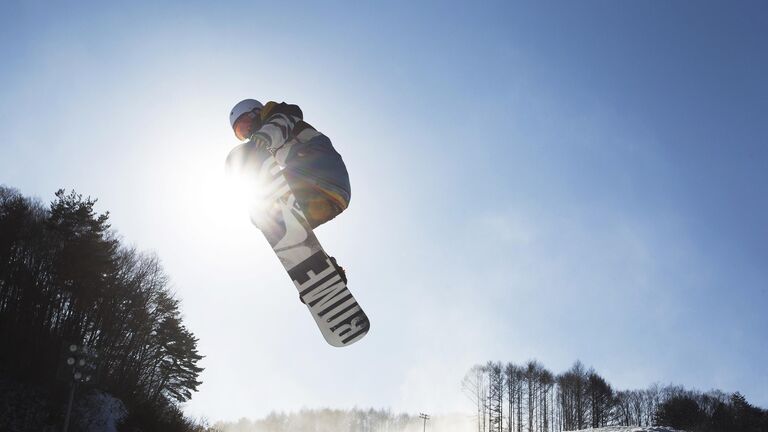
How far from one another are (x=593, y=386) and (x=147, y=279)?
53.8 meters

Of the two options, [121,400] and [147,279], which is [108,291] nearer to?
[147,279]

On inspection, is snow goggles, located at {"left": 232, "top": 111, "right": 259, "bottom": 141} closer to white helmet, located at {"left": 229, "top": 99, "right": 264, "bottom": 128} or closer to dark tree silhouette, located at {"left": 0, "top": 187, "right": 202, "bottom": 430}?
white helmet, located at {"left": 229, "top": 99, "right": 264, "bottom": 128}

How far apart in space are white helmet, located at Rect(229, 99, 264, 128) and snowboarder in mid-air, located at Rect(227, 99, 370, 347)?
238mm

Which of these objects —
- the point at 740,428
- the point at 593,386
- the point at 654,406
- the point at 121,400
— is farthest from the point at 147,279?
the point at 654,406

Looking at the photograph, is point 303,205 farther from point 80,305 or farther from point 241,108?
point 80,305

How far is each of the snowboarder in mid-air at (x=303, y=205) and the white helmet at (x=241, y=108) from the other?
0.24 meters

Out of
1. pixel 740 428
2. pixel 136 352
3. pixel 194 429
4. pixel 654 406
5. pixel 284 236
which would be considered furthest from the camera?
pixel 654 406

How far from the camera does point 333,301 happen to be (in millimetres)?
3246

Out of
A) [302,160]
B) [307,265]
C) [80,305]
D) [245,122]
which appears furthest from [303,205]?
[80,305]

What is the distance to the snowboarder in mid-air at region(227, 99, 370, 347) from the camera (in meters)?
3.18

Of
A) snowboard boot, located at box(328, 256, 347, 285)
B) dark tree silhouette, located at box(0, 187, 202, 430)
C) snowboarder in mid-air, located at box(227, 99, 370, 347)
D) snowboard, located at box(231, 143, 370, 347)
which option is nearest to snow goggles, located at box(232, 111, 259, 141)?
snowboarder in mid-air, located at box(227, 99, 370, 347)

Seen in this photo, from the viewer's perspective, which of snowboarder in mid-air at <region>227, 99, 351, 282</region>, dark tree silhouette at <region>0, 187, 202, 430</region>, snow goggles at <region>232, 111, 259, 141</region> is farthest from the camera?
dark tree silhouette at <region>0, 187, 202, 430</region>

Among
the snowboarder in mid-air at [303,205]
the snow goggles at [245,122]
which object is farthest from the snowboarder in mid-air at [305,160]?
the snow goggles at [245,122]

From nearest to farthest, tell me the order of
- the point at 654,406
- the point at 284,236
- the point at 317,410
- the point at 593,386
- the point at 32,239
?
the point at 284,236
the point at 32,239
the point at 593,386
the point at 654,406
the point at 317,410
